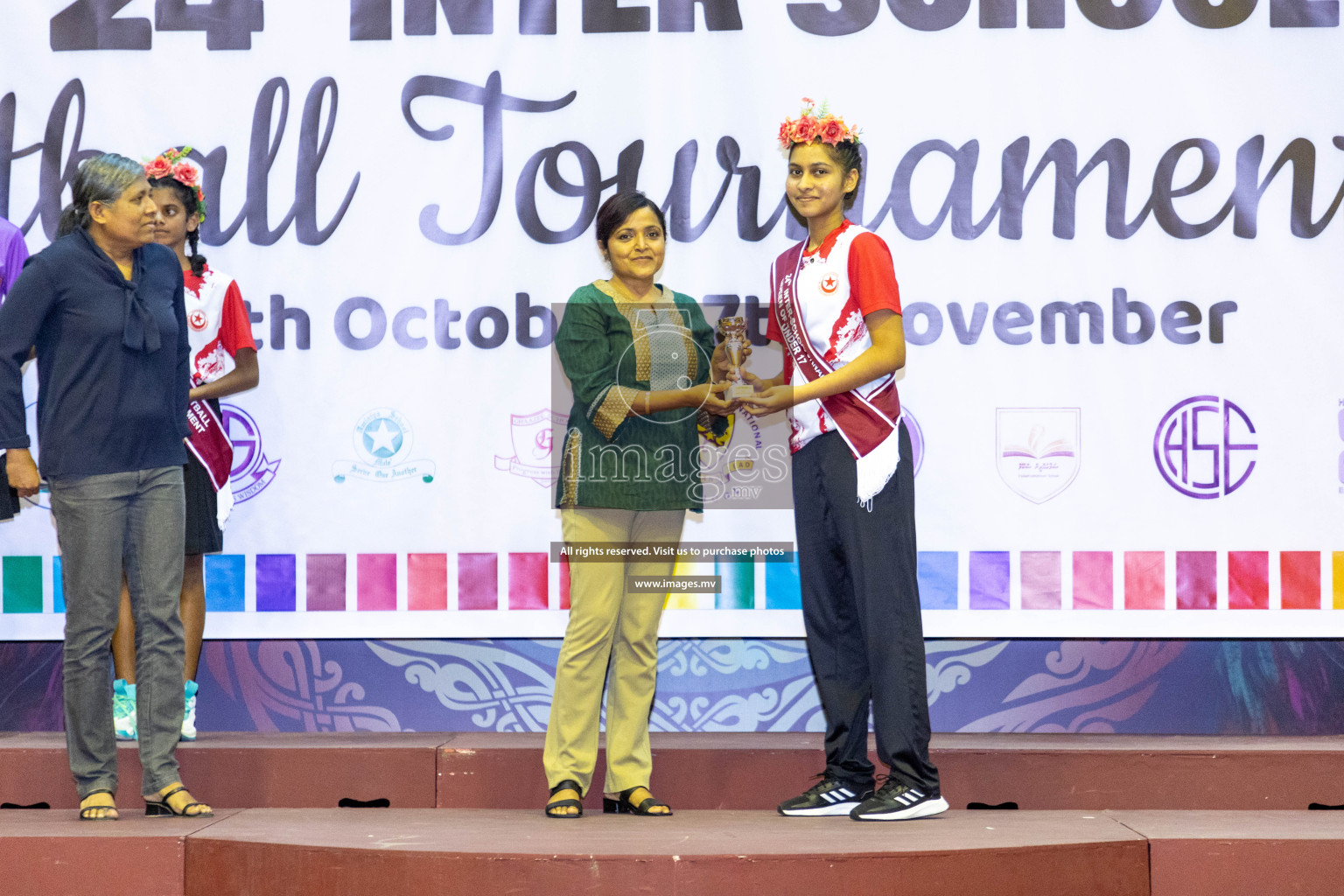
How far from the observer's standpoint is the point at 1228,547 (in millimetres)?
3621

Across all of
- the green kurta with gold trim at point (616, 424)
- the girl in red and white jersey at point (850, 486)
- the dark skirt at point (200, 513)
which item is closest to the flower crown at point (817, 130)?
the girl in red and white jersey at point (850, 486)

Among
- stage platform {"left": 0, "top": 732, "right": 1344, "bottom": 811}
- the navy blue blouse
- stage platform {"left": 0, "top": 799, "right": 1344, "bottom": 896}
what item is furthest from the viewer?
stage platform {"left": 0, "top": 732, "right": 1344, "bottom": 811}

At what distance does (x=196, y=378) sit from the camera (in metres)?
3.49

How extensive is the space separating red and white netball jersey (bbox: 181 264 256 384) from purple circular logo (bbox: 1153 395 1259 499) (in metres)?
2.53

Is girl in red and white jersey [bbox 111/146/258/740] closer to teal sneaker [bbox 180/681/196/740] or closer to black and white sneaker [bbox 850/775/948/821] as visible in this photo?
teal sneaker [bbox 180/681/196/740]

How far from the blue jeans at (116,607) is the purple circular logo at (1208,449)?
8.48 ft

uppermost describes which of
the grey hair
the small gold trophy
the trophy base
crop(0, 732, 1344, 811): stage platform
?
the grey hair

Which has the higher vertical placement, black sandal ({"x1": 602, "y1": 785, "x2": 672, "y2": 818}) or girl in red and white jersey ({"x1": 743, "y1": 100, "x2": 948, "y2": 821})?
girl in red and white jersey ({"x1": 743, "y1": 100, "x2": 948, "y2": 821})

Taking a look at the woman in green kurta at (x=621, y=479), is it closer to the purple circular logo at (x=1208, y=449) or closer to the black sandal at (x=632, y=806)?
the black sandal at (x=632, y=806)

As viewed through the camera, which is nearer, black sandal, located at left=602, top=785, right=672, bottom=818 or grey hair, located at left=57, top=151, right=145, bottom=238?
grey hair, located at left=57, top=151, right=145, bottom=238

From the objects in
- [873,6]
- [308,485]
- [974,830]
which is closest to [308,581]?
[308,485]

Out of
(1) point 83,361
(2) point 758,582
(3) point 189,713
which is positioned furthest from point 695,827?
(1) point 83,361

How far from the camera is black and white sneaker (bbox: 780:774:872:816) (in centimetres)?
294

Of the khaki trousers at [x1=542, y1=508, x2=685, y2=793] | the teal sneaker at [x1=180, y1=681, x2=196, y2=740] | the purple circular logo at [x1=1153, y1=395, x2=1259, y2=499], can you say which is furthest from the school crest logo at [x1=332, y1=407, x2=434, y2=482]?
the purple circular logo at [x1=1153, y1=395, x2=1259, y2=499]
